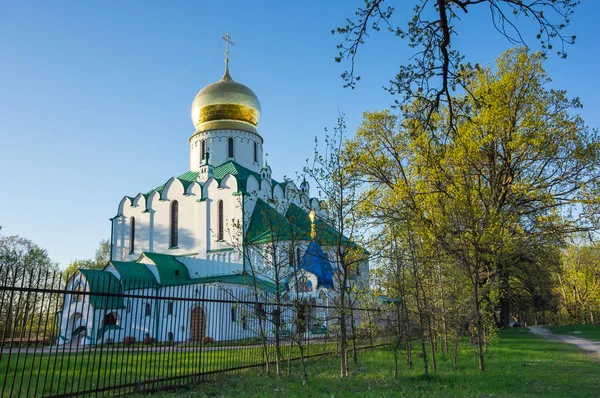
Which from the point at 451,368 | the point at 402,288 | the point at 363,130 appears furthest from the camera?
the point at 363,130

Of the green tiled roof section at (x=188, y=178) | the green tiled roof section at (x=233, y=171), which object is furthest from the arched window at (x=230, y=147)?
the green tiled roof section at (x=188, y=178)

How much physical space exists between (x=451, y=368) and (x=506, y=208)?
8.89 metres

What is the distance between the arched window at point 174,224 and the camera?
33525 millimetres

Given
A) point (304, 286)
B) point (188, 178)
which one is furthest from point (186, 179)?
point (304, 286)

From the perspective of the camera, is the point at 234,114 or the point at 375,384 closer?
the point at 375,384

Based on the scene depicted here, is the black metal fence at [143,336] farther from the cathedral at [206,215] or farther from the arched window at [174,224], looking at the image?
the arched window at [174,224]

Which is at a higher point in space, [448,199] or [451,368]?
[448,199]

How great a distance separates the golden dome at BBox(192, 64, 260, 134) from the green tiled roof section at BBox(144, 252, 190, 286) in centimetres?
1115

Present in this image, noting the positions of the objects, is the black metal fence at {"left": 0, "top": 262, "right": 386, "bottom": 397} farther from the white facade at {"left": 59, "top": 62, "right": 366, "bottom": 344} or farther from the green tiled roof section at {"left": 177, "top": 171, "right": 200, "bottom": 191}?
the green tiled roof section at {"left": 177, "top": 171, "right": 200, "bottom": 191}

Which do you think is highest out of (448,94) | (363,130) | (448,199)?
(363,130)

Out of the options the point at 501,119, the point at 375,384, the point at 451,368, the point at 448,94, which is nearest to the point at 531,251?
the point at 501,119

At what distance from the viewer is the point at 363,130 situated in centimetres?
2177

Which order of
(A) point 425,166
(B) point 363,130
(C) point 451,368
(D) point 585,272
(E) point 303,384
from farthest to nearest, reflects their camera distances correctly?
(D) point 585,272
(B) point 363,130
(A) point 425,166
(C) point 451,368
(E) point 303,384

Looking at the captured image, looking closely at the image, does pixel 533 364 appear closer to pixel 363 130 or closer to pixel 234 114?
pixel 363 130
